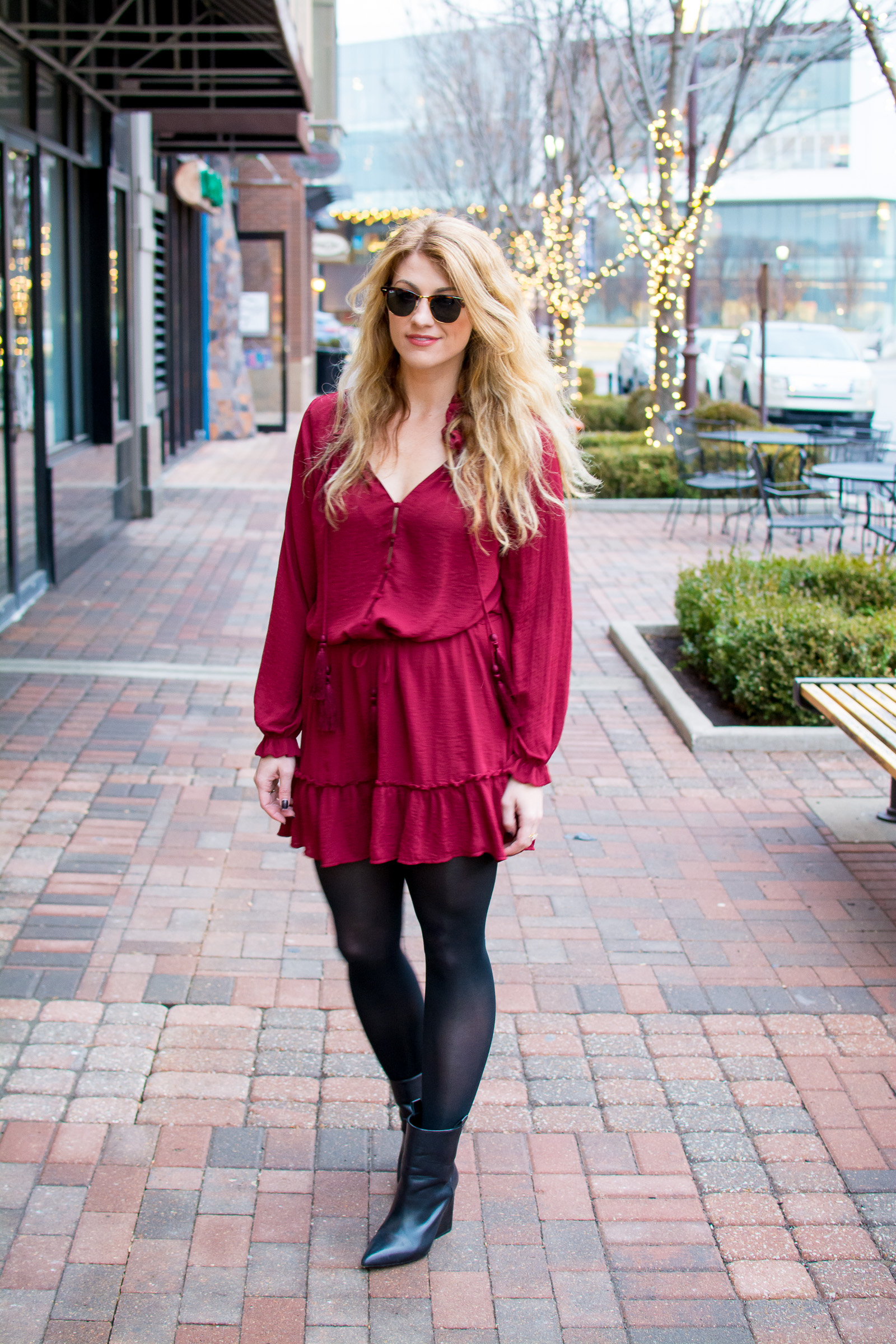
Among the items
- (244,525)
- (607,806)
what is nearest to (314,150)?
(244,525)

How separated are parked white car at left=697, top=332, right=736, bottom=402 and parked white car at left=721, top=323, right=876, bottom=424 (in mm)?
932

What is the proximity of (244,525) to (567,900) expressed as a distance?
7.61 meters

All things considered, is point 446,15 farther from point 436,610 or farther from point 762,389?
point 436,610

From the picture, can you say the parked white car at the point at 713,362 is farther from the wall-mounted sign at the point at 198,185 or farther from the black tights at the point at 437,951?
the black tights at the point at 437,951

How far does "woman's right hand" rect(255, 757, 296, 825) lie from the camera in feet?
8.80

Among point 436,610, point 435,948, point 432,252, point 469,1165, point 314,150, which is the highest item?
point 314,150

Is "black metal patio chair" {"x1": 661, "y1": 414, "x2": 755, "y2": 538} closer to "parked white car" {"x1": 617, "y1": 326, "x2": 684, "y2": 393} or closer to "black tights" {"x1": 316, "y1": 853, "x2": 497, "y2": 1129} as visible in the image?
"black tights" {"x1": 316, "y1": 853, "x2": 497, "y2": 1129}

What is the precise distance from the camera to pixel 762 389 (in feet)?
55.1

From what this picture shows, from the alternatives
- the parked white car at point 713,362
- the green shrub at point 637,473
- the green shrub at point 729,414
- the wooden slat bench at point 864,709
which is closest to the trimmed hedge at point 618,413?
the green shrub at point 729,414

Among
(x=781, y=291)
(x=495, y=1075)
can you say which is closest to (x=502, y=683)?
(x=495, y=1075)

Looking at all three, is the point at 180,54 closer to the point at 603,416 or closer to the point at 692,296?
the point at 692,296

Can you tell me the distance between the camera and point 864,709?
4.80 m

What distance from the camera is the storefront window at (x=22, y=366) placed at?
8.09 meters

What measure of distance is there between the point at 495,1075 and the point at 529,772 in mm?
1173
